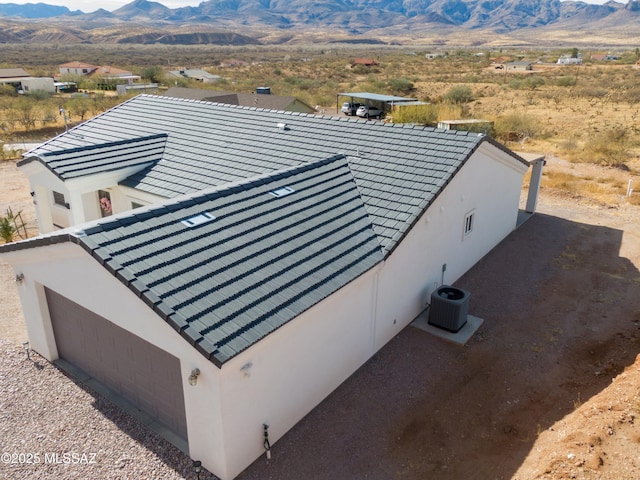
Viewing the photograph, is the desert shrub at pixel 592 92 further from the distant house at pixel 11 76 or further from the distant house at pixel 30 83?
the distant house at pixel 11 76

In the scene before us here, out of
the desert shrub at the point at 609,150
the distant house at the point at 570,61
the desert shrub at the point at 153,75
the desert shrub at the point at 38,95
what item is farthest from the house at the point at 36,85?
the distant house at the point at 570,61

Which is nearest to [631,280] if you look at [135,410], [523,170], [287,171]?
[523,170]

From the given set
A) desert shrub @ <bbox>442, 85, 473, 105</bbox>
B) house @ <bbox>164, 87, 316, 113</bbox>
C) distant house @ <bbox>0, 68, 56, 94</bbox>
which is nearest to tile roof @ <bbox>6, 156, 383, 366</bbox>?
house @ <bbox>164, 87, 316, 113</bbox>

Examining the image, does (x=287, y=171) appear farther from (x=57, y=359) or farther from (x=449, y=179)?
(x=57, y=359)

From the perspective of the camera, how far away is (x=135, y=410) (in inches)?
361

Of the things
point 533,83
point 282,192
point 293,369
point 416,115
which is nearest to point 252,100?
point 416,115

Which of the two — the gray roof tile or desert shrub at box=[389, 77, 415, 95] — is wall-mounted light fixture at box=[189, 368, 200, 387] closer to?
the gray roof tile

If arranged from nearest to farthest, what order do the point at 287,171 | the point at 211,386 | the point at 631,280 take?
the point at 211,386
the point at 287,171
the point at 631,280

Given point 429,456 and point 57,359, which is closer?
point 429,456

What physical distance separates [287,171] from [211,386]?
20.9 feet

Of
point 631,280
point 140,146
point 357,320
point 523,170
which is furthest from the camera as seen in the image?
point 523,170

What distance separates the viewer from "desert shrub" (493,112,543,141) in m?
35.1

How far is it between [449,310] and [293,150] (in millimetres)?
6703

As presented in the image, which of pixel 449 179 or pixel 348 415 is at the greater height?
pixel 449 179
